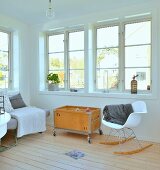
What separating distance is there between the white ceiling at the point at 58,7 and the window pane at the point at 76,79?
1372mm

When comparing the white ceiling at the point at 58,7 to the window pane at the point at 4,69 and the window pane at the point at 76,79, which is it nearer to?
the window pane at the point at 4,69

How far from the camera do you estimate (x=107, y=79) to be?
4.66 metres

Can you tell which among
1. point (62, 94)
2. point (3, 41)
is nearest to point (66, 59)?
point (62, 94)

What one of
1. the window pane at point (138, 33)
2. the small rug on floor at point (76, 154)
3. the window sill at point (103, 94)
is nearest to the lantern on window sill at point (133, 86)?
the window sill at point (103, 94)

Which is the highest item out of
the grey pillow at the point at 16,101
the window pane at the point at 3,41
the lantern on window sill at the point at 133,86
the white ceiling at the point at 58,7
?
the white ceiling at the point at 58,7

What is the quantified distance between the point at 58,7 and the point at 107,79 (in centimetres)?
194

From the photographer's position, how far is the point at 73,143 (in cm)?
378

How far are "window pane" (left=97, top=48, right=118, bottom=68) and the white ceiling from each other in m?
0.92

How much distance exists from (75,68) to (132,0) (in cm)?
208

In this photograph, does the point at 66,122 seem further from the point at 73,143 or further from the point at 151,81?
the point at 151,81

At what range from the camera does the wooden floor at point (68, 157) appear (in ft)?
9.15

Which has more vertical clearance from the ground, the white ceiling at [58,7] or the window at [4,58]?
the white ceiling at [58,7]

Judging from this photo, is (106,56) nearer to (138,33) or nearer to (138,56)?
(138,56)

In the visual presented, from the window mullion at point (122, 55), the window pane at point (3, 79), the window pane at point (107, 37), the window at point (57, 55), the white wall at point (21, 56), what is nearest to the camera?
the window mullion at point (122, 55)
